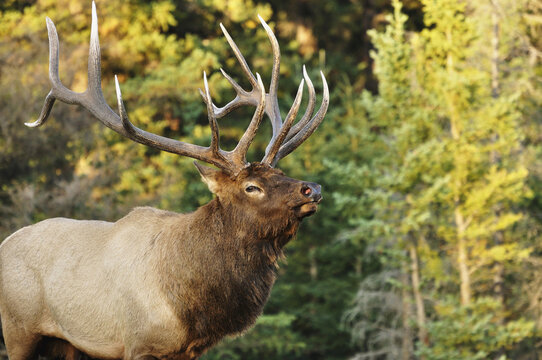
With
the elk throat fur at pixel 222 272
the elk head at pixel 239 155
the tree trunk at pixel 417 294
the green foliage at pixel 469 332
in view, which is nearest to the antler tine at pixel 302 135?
the elk head at pixel 239 155

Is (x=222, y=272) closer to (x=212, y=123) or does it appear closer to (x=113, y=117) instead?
(x=212, y=123)

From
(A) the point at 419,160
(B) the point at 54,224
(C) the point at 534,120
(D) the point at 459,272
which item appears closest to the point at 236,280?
(B) the point at 54,224

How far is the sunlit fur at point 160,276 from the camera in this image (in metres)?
5.50

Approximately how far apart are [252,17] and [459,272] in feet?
34.6

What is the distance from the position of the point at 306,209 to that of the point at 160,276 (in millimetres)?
1178

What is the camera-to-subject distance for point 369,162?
Result: 2117cm

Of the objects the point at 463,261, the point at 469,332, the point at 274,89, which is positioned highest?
the point at 274,89

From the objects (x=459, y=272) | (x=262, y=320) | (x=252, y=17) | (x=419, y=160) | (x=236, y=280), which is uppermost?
(x=252, y=17)

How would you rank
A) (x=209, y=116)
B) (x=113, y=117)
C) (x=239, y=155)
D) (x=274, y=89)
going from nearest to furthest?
1. (x=209, y=116)
2. (x=239, y=155)
3. (x=113, y=117)
4. (x=274, y=89)

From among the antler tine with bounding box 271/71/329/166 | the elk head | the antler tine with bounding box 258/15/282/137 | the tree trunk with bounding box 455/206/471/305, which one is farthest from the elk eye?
the tree trunk with bounding box 455/206/471/305

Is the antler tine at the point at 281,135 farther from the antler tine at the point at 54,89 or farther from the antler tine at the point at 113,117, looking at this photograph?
the antler tine at the point at 54,89

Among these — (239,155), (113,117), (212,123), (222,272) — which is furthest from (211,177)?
(113,117)

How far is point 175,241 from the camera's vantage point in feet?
18.9

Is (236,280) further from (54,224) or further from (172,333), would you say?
(54,224)
